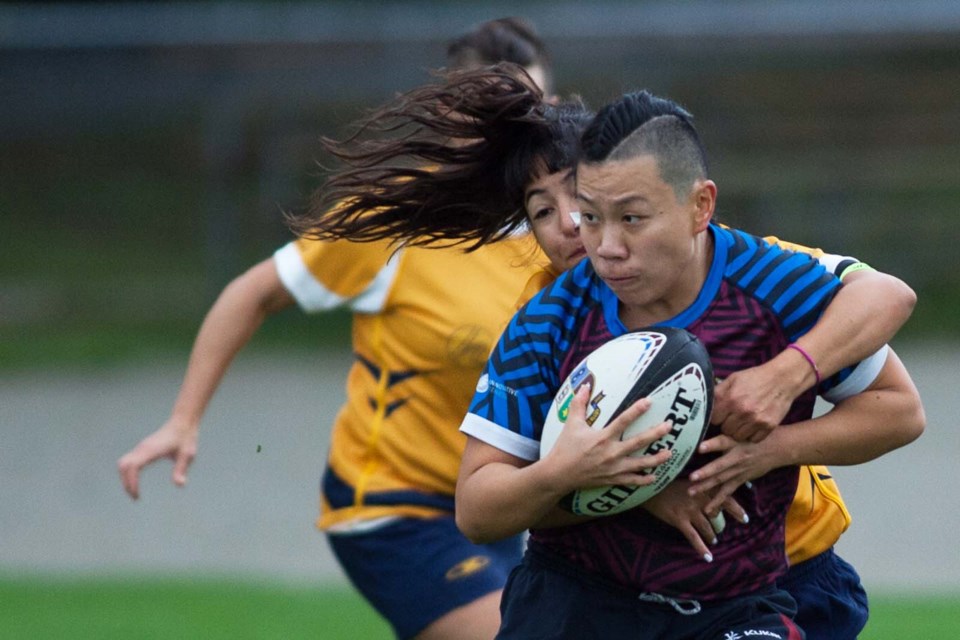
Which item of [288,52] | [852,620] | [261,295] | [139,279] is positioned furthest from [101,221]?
[852,620]

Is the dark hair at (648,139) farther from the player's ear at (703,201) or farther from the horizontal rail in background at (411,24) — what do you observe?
the horizontal rail in background at (411,24)

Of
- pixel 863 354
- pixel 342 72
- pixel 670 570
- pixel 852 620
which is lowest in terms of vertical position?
pixel 342 72

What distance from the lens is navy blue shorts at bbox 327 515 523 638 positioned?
464cm

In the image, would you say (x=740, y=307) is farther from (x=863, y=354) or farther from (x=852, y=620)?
(x=852, y=620)

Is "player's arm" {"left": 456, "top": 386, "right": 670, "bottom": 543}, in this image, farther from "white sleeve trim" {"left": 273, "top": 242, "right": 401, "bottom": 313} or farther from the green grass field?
the green grass field

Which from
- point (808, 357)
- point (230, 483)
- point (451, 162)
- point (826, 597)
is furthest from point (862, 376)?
point (230, 483)

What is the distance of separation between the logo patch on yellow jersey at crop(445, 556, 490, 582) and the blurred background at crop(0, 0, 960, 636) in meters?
5.35

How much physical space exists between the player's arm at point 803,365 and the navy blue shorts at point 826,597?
622 millimetres

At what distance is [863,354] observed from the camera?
317 cm

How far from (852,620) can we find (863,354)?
83 cm

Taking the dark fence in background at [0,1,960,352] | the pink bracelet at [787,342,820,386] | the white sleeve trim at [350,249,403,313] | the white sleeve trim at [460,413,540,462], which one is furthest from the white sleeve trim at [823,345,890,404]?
the dark fence in background at [0,1,960,352]

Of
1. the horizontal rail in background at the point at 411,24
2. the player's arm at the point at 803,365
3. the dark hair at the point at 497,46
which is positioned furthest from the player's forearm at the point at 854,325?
the horizontal rail in background at the point at 411,24

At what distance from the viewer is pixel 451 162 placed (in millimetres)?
4027

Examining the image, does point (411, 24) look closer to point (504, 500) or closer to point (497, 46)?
point (497, 46)
